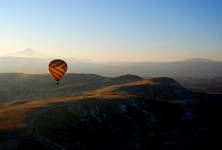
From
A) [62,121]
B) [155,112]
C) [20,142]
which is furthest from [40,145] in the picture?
[155,112]

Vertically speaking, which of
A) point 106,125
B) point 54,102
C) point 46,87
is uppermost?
point 54,102

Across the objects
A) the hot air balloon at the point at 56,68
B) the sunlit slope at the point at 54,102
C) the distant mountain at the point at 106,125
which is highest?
the hot air balloon at the point at 56,68

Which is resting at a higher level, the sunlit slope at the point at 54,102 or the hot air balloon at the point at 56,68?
the hot air balloon at the point at 56,68

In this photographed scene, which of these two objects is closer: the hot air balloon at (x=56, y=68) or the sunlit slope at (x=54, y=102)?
the sunlit slope at (x=54, y=102)

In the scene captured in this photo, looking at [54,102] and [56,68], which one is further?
[56,68]

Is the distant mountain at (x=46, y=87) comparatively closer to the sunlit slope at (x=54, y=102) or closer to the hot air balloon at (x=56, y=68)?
the sunlit slope at (x=54, y=102)

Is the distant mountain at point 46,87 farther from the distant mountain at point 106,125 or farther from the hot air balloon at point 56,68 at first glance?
the distant mountain at point 106,125

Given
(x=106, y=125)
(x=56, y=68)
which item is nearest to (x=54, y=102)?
(x=56, y=68)

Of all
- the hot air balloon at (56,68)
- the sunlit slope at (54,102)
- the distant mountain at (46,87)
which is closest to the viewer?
the sunlit slope at (54,102)

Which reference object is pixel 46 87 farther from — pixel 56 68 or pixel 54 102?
pixel 54 102

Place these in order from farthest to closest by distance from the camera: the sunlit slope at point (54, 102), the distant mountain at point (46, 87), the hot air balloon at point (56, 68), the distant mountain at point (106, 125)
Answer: the distant mountain at point (46, 87), the hot air balloon at point (56, 68), the sunlit slope at point (54, 102), the distant mountain at point (106, 125)

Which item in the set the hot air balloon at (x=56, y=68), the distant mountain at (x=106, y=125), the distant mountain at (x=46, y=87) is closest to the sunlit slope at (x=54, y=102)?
the distant mountain at (x=106, y=125)
